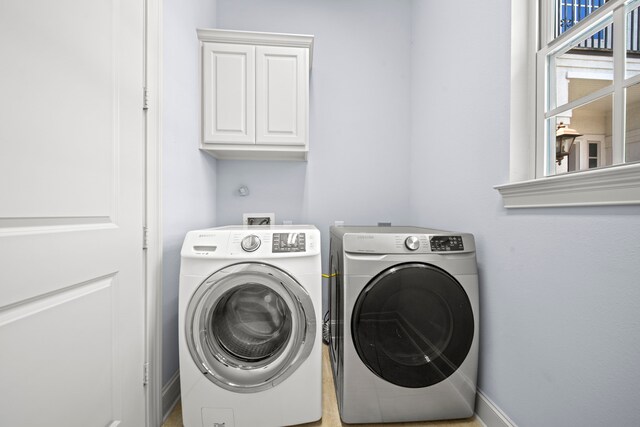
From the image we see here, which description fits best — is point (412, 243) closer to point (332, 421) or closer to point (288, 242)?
point (288, 242)

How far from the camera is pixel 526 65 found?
1.15 m

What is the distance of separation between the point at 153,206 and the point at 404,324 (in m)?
1.28

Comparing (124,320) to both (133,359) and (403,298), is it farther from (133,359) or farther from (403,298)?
(403,298)

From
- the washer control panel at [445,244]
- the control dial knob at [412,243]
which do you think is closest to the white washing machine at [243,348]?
the control dial knob at [412,243]

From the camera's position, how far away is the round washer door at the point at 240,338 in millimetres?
1163

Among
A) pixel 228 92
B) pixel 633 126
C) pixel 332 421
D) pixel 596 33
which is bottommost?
pixel 332 421

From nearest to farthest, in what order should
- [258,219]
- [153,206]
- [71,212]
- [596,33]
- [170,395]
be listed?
[71,212] → [596,33] → [153,206] → [170,395] → [258,219]

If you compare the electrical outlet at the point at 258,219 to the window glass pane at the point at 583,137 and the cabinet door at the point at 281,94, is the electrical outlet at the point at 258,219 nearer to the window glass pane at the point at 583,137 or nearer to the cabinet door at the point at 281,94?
the cabinet door at the point at 281,94

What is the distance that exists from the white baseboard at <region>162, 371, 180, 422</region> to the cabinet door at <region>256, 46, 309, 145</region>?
148cm

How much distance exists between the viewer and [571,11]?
3.38 ft

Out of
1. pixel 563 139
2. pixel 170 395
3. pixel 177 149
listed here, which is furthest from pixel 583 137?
pixel 170 395

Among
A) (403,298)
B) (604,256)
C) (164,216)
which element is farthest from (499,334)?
(164,216)

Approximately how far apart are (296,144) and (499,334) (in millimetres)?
1548

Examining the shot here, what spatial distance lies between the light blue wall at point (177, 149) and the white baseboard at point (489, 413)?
1.58 m
